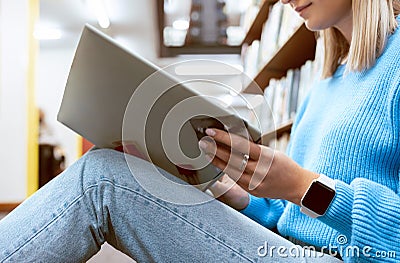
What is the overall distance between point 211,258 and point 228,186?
0.29 metres

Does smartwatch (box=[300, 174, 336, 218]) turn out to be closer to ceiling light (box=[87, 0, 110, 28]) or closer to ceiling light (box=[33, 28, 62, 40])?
ceiling light (box=[87, 0, 110, 28])

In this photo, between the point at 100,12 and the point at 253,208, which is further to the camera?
the point at 100,12

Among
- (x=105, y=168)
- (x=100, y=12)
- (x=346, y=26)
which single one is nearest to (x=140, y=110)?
(x=105, y=168)

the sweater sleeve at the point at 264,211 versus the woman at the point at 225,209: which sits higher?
the woman at the point at 225,209

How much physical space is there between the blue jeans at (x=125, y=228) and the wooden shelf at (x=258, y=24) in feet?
6.00

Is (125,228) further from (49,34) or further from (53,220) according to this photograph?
(49,34)

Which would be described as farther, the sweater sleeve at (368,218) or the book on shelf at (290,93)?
the book on shelf at (290,93)

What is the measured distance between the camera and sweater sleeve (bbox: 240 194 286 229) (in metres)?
1.00

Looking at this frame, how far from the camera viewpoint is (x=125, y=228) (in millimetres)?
658

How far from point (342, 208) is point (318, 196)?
0.11ft

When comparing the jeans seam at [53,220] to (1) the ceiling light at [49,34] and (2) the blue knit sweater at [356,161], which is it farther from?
(1) the ceiling light at [49,34]

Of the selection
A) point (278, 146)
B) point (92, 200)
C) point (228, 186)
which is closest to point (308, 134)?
point (228, 186)

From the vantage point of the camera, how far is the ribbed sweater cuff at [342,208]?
64cm

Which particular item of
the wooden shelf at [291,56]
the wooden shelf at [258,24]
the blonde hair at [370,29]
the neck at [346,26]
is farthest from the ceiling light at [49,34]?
the blonde hair at [370,29]
